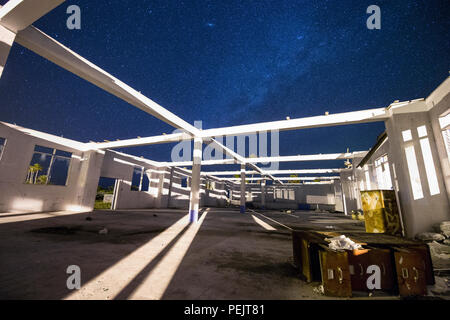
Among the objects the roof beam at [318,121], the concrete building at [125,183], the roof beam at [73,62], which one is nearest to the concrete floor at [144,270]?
the concrete building at [125,183]

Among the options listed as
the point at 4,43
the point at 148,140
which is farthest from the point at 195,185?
the point at 4,43

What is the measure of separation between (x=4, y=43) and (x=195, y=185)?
8946 mm

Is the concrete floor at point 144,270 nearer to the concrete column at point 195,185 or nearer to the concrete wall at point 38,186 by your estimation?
the concrete column at point 195,185

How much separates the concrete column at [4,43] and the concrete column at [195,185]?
8.04m

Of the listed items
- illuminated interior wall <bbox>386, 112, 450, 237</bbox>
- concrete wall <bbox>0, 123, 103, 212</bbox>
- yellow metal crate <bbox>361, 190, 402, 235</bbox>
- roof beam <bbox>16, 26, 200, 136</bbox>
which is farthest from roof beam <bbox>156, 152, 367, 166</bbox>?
roof beam <bbox>16, 26, 200, 136</bbox>

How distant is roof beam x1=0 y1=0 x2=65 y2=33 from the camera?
404 centimetres

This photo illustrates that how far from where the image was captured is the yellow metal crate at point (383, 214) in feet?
21.1

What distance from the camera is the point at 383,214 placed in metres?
6.55

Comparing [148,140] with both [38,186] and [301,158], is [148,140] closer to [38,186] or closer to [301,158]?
[38,186]

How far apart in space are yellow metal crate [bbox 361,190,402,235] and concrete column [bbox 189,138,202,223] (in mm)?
8343

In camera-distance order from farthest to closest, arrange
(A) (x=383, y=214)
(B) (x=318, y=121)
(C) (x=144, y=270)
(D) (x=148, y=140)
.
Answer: (D) (x=148, y=140) < (B) (x=318, y=121) < (A) (x=383, y=214) < (C) (x=144, y=270)

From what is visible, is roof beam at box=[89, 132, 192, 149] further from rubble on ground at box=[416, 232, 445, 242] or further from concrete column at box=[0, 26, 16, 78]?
rubble on ground at box=[416, 232, 445, 242]
